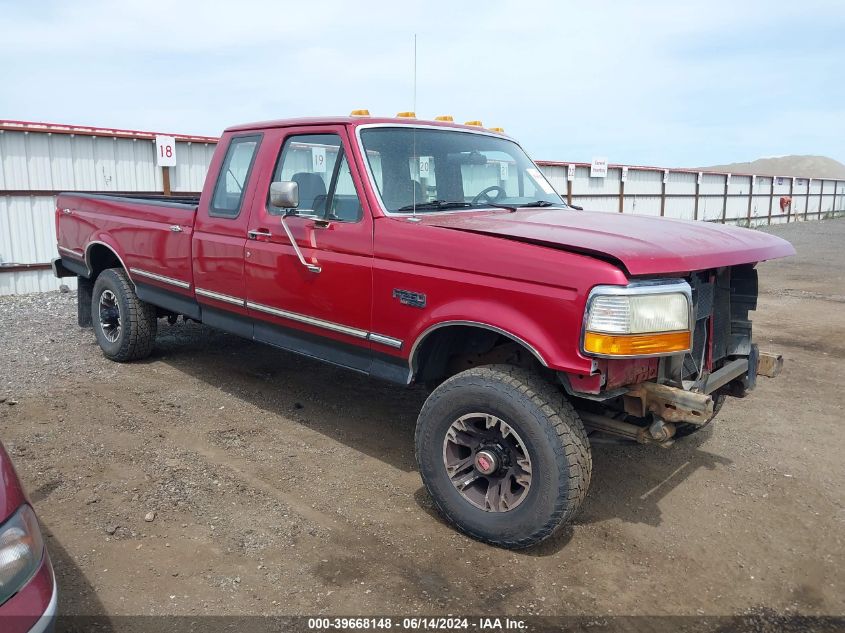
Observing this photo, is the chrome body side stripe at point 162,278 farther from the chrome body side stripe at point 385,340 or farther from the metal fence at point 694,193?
the metal fence at point 694,193

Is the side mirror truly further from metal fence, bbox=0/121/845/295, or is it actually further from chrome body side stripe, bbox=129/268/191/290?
metal fence, bbox=0/121/845/295

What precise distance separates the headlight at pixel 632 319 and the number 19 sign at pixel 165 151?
10.3 metres

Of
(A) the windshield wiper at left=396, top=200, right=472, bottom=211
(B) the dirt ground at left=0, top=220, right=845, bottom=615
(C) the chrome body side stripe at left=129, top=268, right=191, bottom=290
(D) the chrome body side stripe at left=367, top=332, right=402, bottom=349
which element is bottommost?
(B) the dirt ground at left=0, top=220, right=845, bottom=615

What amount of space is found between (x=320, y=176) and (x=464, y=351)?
146cm

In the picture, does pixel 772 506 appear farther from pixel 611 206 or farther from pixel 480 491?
pixel 611 206

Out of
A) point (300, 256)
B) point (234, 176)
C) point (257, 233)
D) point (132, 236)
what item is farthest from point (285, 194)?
point (132, 236)

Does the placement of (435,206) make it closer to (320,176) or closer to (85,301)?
(320,176)

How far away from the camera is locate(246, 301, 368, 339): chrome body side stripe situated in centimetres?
386

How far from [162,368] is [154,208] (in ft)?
5.14

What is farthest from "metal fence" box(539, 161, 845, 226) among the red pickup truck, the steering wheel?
the red pickup truck

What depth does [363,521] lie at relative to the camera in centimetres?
348

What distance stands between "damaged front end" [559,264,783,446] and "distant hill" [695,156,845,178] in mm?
118184

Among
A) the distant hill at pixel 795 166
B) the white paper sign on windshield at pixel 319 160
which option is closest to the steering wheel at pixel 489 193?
the white paper sign on windshield at pixel 319 160

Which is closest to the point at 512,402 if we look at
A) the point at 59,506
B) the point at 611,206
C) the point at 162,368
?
the point at 59,506
